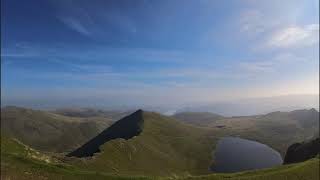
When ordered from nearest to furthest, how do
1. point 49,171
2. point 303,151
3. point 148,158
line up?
1. point 49,171
2. point 303,151
3. point 148,158

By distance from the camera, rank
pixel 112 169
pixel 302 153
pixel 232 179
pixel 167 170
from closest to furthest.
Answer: pixel 232 179, pixel 112 169, pixel 302 153, pixel 167 170

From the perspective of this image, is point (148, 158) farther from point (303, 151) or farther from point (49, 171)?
point (49, 171)

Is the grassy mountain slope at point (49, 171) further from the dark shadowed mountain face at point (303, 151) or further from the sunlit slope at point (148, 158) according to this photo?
the dark shadowed mountain face at point (303, 151)

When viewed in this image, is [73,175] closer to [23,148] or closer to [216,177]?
[23,148]

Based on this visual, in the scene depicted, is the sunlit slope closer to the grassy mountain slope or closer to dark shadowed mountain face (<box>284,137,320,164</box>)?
the grassy mountain slope

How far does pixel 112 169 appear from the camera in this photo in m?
105

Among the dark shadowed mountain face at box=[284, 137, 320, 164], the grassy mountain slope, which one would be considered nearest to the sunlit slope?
the grassy mountain slope

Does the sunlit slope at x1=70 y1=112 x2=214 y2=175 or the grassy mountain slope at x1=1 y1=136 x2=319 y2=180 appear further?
the sunlit slope at x1=70 y1=112 x2=214 y2=175

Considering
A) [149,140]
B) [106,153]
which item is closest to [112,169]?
[106,153]

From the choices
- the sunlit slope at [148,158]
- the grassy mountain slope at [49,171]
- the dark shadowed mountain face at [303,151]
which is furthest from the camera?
the dark shadowed mountain face at [303,151]

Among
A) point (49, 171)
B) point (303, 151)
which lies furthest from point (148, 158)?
point (49, 171)

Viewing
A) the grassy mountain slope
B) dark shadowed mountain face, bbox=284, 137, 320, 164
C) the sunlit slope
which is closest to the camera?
the grassy mountain slope

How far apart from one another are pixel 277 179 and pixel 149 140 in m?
115

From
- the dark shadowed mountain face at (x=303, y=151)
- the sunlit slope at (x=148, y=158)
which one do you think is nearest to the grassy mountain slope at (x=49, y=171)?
the sunlit slope at (x=148, y=158)
